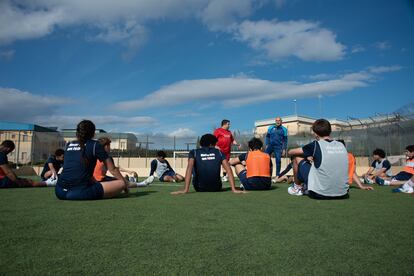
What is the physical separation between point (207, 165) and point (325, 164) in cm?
254

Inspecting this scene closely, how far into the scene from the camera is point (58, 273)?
172 cm

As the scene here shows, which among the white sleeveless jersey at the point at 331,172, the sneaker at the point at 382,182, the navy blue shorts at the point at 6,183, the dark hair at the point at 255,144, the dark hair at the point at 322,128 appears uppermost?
the dark hair at the point at 322,128

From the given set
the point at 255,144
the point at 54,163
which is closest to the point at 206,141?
the point at 255,144

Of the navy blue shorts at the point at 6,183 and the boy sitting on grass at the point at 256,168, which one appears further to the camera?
the navy blue shorts at the point at 6,183

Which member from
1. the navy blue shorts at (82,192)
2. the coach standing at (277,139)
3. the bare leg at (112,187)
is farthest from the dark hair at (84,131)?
the coach standing at (277,139)

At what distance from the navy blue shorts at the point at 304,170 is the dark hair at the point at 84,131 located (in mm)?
3694

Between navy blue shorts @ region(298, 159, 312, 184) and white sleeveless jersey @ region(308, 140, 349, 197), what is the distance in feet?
1.30

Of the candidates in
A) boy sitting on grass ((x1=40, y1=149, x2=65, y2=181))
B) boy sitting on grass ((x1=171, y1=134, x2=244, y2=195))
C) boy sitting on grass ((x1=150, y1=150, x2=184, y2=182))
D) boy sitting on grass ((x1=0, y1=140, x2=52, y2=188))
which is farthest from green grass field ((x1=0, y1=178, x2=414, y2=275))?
boy sitting on grass ((x1=150, y1=150, x2=184, y2=182))

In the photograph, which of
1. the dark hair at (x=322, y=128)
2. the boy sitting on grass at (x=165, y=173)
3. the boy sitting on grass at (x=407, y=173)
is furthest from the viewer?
the boy sitting on grass at (x=165, y=173)

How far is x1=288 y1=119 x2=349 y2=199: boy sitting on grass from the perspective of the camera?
4.84 metres

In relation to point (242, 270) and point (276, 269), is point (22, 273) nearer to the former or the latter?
point (242, 270)

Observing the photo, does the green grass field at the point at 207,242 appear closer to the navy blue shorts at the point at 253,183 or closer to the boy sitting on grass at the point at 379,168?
the navy blue shorts at the point at 253,183

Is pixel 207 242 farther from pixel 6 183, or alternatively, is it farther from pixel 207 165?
pixel 6 183

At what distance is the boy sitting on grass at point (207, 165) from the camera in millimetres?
6410
